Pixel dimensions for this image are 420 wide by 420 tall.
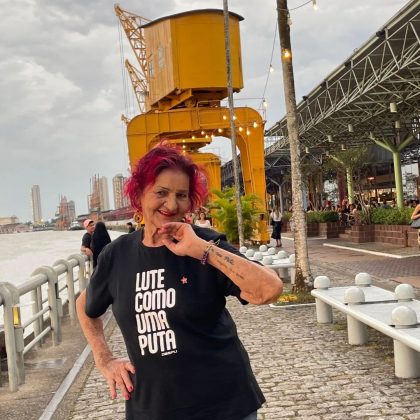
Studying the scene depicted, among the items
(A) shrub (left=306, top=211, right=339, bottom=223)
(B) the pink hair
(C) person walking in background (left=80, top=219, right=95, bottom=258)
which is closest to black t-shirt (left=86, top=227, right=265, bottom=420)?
(B) the pink hair

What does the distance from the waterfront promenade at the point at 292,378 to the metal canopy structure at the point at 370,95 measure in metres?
13.1

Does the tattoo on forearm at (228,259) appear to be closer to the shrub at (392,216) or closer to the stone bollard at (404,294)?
the stone bollard at (404,294)

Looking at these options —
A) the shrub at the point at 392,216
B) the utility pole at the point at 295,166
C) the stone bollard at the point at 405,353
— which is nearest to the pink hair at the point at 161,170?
the stone bollard at the point at 405,353

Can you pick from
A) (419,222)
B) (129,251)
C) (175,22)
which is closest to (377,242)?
(175,22)

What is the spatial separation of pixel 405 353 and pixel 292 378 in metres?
1.07

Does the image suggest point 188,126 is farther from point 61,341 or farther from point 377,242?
point 61,341

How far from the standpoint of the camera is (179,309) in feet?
6.78

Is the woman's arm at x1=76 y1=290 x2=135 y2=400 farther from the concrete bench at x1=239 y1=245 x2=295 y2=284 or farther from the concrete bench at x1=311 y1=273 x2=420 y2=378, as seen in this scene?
the concrete bench at x1=239 y1=245 x2=295 y2=284

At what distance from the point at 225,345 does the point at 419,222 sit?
7.01 meters

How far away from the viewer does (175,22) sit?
25.2m

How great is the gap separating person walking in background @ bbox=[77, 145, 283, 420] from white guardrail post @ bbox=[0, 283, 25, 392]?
164 inches

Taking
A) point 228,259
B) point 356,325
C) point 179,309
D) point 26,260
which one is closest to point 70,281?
point 356,325

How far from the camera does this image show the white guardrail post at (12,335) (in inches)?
239

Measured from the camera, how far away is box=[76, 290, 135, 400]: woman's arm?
2217 mm
